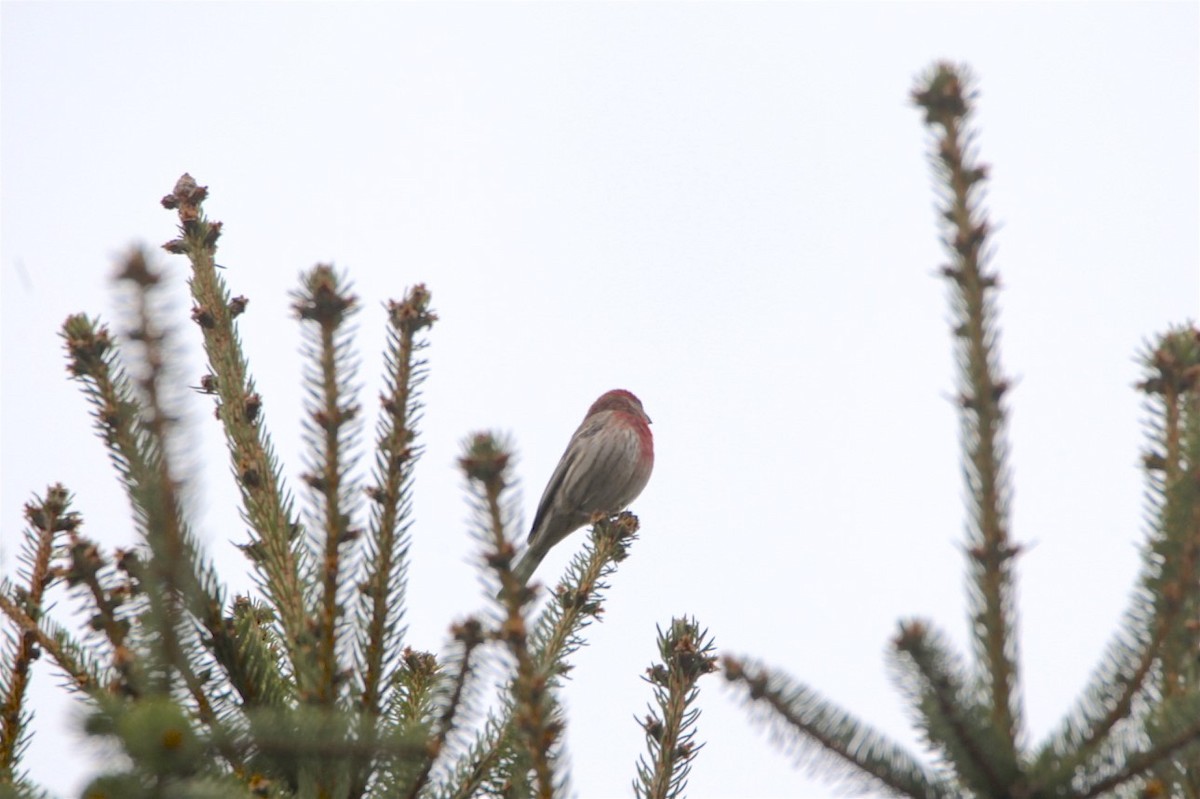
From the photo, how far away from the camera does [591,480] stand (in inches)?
345

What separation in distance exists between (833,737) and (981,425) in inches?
24.6

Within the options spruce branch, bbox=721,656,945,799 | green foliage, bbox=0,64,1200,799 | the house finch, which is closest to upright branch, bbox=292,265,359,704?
green foliage, bbox=0,64,1200,799

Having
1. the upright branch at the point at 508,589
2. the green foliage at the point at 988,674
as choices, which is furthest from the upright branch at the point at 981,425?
the upright branch at the point at 508,589

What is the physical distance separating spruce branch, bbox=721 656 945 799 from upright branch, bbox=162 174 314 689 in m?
0.97

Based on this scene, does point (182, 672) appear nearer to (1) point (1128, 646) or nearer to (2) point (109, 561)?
(2) point (109, 561)

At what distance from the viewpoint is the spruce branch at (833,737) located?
2.17 metres

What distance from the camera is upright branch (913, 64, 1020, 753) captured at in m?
2.13

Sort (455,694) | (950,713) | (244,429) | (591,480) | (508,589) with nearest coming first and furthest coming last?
(950,713) < (508,589) < (455,694) < (244,429) < (591,480)

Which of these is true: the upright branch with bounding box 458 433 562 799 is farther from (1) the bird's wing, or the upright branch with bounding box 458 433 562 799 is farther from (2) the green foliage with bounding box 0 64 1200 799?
(1) the bird's wing

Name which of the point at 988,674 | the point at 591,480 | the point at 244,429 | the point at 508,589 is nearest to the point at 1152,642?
the point at 988,674

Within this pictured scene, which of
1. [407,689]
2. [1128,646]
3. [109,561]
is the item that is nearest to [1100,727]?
[1128,646]

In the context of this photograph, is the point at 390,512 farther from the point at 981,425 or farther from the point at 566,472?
the point at 566,472

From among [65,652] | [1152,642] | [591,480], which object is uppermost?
[591,480]

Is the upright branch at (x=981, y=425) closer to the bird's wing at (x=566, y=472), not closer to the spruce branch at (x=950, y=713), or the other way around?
the spruce branch at (x=950, y=713)
